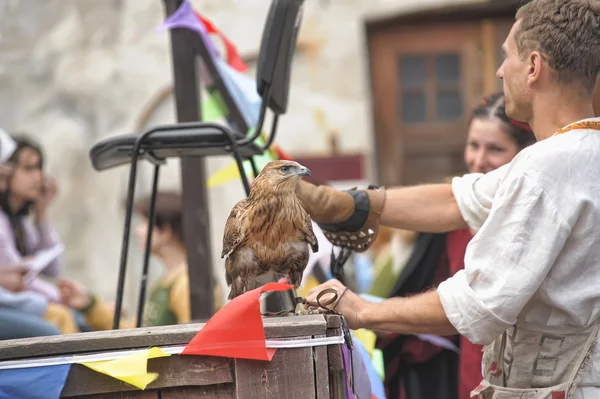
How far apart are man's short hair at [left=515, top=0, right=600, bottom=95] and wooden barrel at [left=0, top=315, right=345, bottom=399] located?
0.80 meters

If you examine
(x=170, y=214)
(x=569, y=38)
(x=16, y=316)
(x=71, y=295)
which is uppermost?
(x=569, y=38)

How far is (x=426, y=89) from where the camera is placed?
693 centimetres

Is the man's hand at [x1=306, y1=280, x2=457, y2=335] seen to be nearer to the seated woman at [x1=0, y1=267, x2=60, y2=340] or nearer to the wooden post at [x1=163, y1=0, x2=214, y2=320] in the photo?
the wooden post at [x1=163, y1=0, x2=214, y2=320]

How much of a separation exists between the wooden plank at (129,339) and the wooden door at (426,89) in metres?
5.29

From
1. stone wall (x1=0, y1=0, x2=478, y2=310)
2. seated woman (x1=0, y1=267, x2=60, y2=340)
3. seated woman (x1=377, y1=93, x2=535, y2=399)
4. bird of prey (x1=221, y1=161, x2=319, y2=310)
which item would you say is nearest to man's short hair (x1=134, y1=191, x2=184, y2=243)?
seated woman (x1=0, y1=267, x2=60, y2=340)

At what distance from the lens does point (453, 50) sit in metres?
6.82

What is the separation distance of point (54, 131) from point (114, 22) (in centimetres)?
106

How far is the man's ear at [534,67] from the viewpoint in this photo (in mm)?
1896

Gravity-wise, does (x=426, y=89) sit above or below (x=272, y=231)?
above

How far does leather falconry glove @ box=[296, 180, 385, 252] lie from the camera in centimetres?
231

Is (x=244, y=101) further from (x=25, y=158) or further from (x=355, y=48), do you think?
(x=355, y=48)

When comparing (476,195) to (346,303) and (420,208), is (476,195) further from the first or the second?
(346,303)

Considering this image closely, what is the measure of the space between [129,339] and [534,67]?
3.55 feet

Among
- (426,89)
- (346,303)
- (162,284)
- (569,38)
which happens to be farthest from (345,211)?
(426,89)
